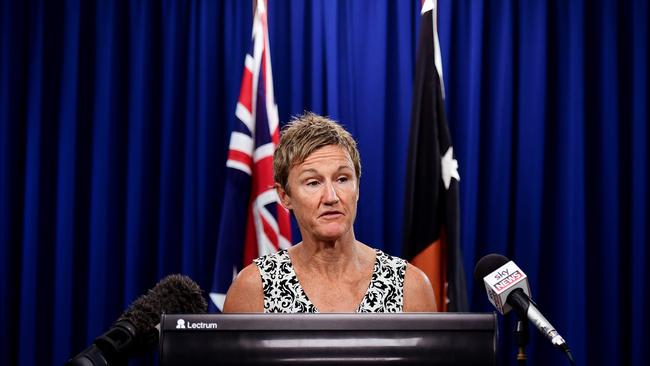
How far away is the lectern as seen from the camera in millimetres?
1111

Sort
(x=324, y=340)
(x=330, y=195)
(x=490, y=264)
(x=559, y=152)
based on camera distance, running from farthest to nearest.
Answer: (x=559, y=152) < (x=330, y=195) < (x=490, y=264) < (x=324, y=340)

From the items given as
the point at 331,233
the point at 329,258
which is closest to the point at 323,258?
the point at 329,258

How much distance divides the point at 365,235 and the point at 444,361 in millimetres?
2819

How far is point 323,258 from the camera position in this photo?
81.2 inches

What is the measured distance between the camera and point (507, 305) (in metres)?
1.41

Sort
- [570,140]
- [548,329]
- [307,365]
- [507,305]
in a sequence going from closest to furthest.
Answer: [307,365], [548,329], [507,305], [570,140]

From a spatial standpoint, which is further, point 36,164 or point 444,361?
point 36,164

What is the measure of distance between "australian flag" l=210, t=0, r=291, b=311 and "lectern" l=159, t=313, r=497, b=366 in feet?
7.48

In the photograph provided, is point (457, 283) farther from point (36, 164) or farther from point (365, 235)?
point (36, 164)

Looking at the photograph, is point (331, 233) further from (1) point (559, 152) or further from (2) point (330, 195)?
(1) point (559, 152)

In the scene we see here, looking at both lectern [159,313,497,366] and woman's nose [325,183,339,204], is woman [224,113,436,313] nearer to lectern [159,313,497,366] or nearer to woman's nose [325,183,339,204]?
woman's nose [325,183,339,204]

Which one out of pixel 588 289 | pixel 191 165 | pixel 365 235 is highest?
pixel 191 165

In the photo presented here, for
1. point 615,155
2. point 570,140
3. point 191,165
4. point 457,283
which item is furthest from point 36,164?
point 615,155

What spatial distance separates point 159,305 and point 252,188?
214 centimetres
